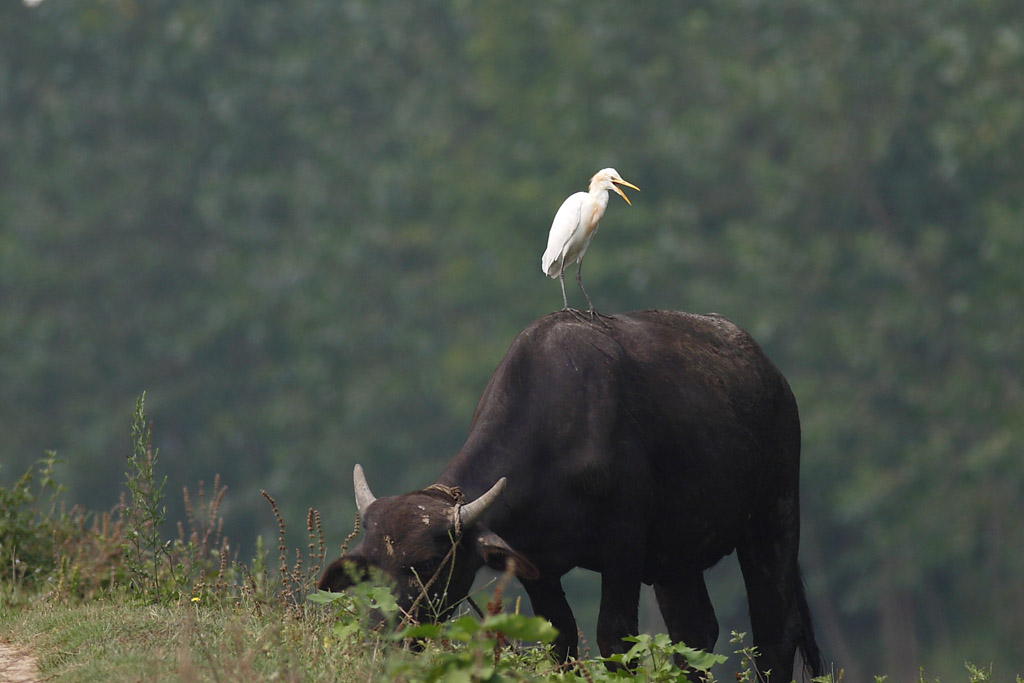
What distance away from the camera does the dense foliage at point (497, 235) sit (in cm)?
2492

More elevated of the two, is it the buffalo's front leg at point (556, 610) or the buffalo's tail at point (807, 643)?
the buffalo's front leg at point (556, 610)

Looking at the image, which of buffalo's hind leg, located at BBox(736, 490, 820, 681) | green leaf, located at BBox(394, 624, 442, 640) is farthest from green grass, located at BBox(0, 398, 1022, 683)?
buffalo's hind leg, located at BBox(736, 490, 820, 681)

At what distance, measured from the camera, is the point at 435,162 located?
30594 mm

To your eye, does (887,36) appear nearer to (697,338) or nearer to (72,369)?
(72,369)

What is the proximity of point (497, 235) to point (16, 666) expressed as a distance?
22631mm

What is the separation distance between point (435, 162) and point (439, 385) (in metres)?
5.09

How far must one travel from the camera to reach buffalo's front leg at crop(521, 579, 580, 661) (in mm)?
7324

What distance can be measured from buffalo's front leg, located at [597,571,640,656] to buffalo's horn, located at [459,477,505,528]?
2.53 feet

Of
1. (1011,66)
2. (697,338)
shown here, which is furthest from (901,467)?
(697,338)

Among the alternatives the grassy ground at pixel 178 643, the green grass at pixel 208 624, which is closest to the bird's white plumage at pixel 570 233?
the green grass at pixel 208 624

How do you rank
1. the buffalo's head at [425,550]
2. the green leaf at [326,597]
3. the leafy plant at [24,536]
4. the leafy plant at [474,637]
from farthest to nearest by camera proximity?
the leafy plant at [24,536], the buffalo's head at [425,550], the green leaf at [326,597], the leafy plant at [474,637]

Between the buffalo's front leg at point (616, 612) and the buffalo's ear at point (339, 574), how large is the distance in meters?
1.20

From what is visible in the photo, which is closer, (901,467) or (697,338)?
(697,338)

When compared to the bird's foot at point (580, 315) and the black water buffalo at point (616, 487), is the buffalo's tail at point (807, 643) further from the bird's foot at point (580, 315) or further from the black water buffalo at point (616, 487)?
the bird's foot at point (580, 315)
